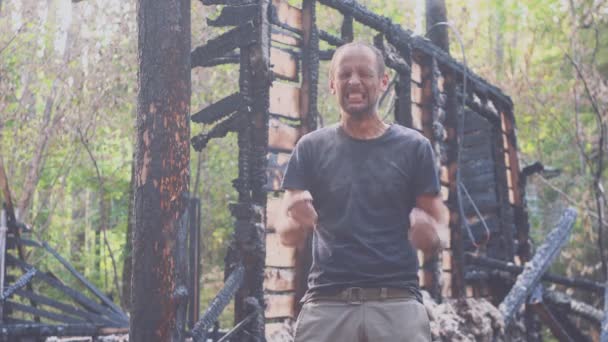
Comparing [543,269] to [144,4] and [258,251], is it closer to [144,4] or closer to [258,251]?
[258,251]

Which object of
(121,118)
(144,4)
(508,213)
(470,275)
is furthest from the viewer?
(121,118)

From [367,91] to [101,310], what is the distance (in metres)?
6.52

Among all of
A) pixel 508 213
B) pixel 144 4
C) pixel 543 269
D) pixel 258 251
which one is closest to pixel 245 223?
pixel 258 251

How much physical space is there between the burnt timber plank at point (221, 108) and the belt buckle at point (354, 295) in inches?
105

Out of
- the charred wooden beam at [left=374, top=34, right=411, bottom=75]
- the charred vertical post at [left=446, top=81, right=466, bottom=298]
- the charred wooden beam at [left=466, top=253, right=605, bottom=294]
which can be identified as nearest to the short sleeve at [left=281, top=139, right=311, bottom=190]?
the charred wooden beam at [left=374, top=34, right=411, bottom=75]

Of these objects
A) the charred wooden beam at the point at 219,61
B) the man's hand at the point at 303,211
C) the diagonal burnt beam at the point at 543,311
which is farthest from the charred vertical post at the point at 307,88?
the diagonal burnt beam at the point at 543,311

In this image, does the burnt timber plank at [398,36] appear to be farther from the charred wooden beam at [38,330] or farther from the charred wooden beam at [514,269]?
the charred wooden beam at [38,330]

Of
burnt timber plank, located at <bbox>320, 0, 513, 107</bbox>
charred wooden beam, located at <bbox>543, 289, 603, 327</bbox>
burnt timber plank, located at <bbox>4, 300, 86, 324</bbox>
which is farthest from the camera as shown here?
charred wooden beam, located at <bbox>543, 289, 603, 327</bbox>

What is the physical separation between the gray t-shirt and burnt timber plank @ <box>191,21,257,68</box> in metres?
2.54

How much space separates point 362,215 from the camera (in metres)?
2.42

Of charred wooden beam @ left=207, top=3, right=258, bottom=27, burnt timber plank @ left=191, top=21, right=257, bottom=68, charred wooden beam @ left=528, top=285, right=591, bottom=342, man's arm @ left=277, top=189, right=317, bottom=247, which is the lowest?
charred wooden beam @ left=528, top=285, right=591, bottom=342

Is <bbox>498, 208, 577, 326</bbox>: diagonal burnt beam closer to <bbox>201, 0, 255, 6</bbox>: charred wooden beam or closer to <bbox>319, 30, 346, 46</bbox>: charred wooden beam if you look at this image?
<bbox>319, 30, 346, 46</bbox>: charred wooden beam

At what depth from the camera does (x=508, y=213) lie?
10203 mm

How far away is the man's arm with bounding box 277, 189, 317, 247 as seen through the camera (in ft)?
7.50
